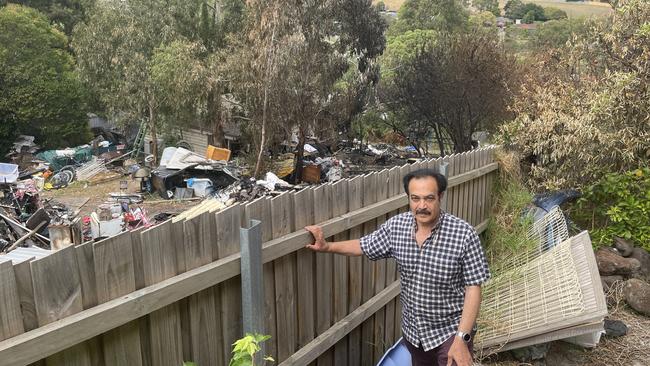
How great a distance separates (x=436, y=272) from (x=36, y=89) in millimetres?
29184

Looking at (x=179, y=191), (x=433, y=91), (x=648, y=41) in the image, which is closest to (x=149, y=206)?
(x=179, y=191)

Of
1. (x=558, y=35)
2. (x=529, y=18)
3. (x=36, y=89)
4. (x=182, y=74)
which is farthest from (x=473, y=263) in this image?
(x=529, y=18)

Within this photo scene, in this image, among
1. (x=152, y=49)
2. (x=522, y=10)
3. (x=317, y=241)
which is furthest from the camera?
(x=522, y=10)

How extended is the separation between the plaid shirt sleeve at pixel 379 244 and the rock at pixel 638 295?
11.1 ft

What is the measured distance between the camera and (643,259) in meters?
5.58

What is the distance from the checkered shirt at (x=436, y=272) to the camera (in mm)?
2398

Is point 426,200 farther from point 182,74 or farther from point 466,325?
point 182,74

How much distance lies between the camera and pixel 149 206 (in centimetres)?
Result: 1703

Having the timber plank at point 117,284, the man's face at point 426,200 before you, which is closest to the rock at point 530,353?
the man's face at point 426,200

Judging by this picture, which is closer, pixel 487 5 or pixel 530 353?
pixel 530 353

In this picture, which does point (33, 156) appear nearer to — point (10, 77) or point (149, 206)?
point (10, 77)

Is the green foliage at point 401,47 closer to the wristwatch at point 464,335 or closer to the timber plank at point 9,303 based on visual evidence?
the wristwatch at point 464,335

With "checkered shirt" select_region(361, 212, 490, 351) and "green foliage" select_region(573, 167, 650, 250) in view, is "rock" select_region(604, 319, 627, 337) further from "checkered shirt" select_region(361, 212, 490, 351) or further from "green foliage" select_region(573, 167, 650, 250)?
"checkered shirt" select_region(361, 212, 490, 351)

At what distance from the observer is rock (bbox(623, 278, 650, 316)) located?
4.82 m
